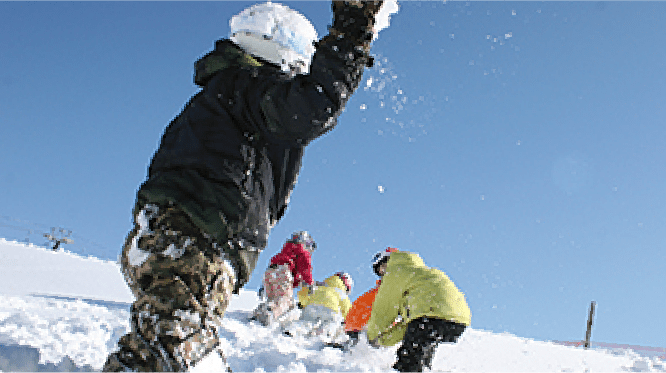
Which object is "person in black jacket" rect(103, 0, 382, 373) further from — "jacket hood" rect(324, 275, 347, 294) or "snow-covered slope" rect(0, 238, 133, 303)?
"jacket hood" rect(324, 275, 347, 294)

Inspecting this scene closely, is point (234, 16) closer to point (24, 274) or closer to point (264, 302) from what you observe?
point (264, 302)

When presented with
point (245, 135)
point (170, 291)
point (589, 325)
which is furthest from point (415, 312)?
point (589, 325)

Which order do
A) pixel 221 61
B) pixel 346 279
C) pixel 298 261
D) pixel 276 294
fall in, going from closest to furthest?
pixel 221 61, pixel 276 294, pixel 298 261, pixel 346 279

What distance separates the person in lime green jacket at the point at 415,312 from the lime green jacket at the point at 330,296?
2.24m

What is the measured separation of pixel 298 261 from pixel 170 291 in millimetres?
5386

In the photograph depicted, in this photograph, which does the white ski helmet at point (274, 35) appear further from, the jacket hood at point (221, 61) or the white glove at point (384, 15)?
the white glove at point (384, 15)

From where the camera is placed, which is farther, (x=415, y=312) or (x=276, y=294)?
(x=276, y=294)

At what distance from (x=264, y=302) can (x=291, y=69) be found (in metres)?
4.78

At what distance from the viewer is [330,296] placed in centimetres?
680

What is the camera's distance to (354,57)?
207 cm

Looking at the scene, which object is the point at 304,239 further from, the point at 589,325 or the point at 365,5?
the point at 589,325

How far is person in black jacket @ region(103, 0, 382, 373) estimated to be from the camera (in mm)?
1840

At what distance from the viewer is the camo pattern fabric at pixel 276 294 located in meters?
6.38

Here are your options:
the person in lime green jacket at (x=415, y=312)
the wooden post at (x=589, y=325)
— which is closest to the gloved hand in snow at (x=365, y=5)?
the person in lime green jacket at (x=415, y=312)
